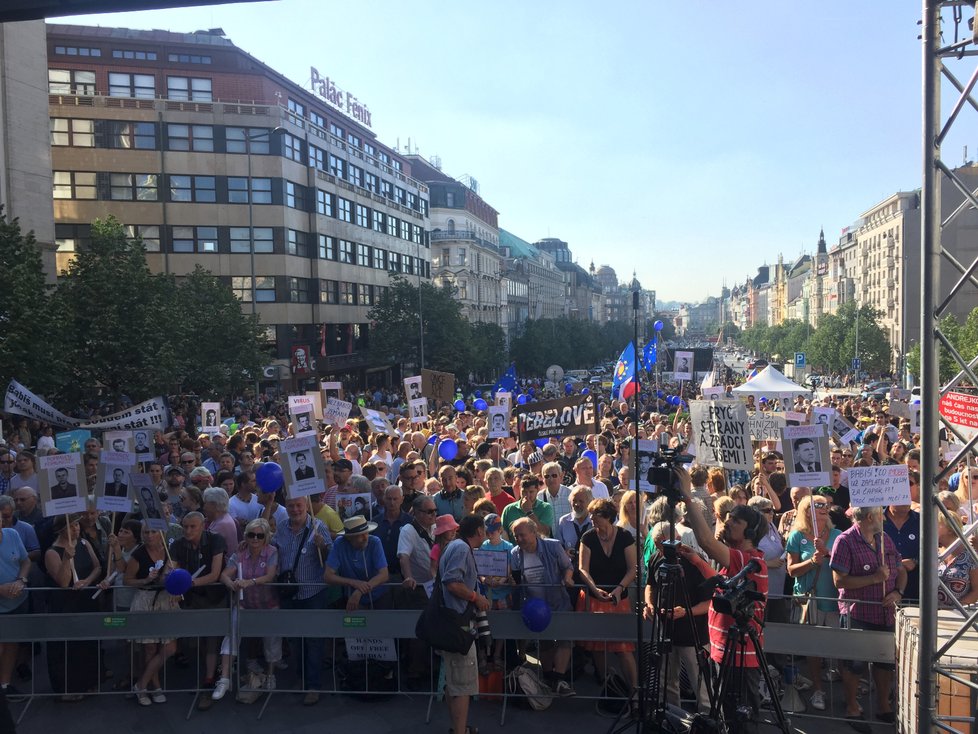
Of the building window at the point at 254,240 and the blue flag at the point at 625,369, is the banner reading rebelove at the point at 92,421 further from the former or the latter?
the building window at the point at 254,240

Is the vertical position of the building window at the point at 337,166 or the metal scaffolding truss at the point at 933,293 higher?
the building window at the point at 337,166

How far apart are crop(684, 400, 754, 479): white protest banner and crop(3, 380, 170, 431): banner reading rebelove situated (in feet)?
36.6

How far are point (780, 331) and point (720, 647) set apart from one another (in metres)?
133

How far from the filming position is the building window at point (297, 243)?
151 ft

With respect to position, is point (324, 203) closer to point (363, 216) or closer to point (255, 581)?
point (363, 216)

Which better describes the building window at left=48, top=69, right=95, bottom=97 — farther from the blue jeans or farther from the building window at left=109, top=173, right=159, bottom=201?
the blue jeans

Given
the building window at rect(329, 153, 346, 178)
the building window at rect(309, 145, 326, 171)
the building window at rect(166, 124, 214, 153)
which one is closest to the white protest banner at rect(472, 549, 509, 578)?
the building window at rect(166, 124, 214, 153)

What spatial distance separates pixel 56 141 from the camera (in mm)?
42094

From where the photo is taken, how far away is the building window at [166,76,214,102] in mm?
46062

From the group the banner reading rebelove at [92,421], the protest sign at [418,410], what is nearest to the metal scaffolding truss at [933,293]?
the protest sign at [418,410]

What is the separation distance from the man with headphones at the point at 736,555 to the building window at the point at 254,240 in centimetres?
4204

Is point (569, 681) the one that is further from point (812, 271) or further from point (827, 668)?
point (812, 271)

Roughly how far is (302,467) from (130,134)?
4042 centimetres

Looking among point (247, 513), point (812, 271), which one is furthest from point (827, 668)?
point (812, 271)
